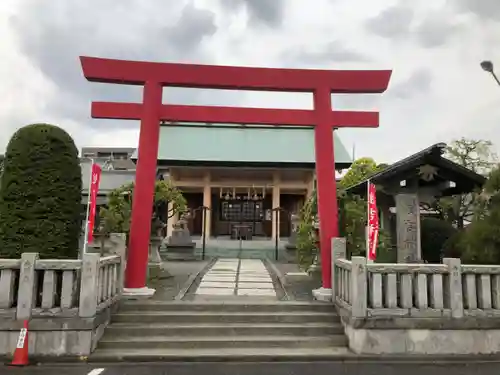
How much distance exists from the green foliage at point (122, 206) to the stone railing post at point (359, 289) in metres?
6.96

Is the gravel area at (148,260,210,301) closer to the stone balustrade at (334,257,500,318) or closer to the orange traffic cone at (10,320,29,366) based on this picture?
the orange traffic cone at (10,320,29,366)

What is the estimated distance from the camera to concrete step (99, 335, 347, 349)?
6.07m

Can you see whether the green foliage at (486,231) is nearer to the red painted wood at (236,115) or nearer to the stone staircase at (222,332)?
the red painted wood at (236,115)

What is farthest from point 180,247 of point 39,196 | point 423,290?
point 423,290

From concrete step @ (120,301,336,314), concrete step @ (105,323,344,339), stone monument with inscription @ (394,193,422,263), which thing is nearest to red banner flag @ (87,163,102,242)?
concrete step @ (120,301,336,314)

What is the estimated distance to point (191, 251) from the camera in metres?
17.4

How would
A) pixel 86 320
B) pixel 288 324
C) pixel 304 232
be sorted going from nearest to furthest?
pixel 86 320 → pixel 288 324 → pixel 304 232

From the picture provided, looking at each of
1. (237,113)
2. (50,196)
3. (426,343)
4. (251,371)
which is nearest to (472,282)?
(426,343)

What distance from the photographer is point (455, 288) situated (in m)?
6.19

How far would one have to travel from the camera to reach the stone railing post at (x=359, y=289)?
607 centimetres

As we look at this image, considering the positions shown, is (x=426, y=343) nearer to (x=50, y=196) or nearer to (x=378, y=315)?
(x=378, y=315)

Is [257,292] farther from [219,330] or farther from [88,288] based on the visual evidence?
[88,288]

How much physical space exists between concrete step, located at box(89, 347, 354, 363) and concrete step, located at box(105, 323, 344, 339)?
1.31ft

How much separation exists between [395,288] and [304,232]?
4.03 metres
